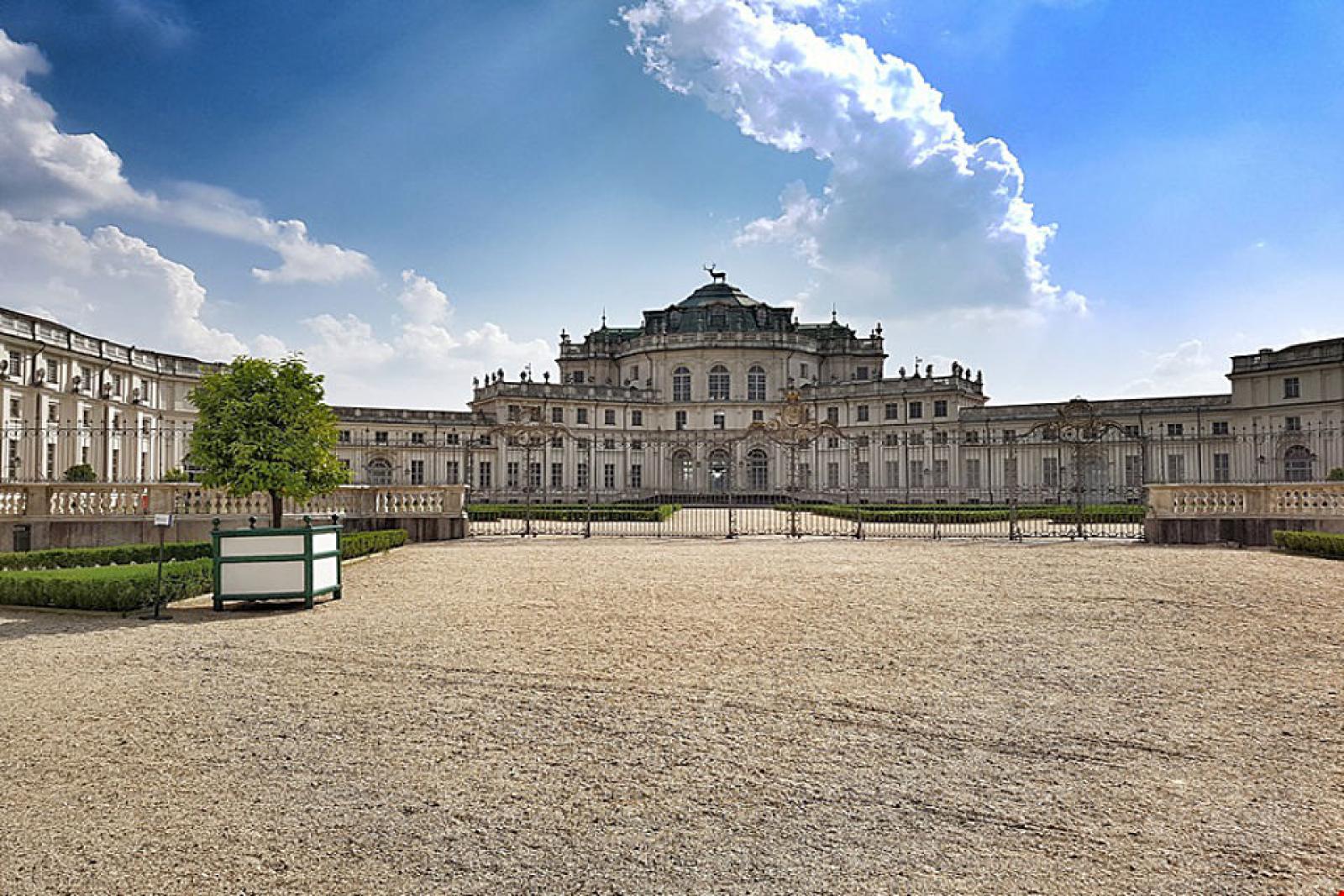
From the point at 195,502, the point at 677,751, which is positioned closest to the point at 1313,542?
the point at 677,751

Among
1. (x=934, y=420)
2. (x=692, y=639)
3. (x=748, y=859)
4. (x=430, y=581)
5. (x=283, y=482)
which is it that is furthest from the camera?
(x=934, y=420)

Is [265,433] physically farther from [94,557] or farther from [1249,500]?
[1249,500]

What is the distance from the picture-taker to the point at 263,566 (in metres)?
11.2

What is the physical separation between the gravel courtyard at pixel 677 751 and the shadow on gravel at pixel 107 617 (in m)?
0.11

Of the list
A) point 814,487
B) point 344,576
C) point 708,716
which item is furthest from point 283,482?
point 814,487

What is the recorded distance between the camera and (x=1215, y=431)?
158ft

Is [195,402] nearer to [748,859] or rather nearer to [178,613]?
[178,613]

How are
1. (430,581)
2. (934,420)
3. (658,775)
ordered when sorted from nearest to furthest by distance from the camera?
(658,775) → (430,581) → (934,420)

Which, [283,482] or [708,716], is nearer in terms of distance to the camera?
[708,716]

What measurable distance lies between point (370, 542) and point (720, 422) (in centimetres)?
4472

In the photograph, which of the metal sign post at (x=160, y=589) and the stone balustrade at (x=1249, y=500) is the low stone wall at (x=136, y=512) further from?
the stone balustrade at (x=1249, y=500)

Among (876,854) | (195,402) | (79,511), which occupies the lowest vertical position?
(876,854)

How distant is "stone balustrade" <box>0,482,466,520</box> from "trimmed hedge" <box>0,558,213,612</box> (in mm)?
4405

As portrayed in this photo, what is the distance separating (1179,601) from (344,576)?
13.2 meters
